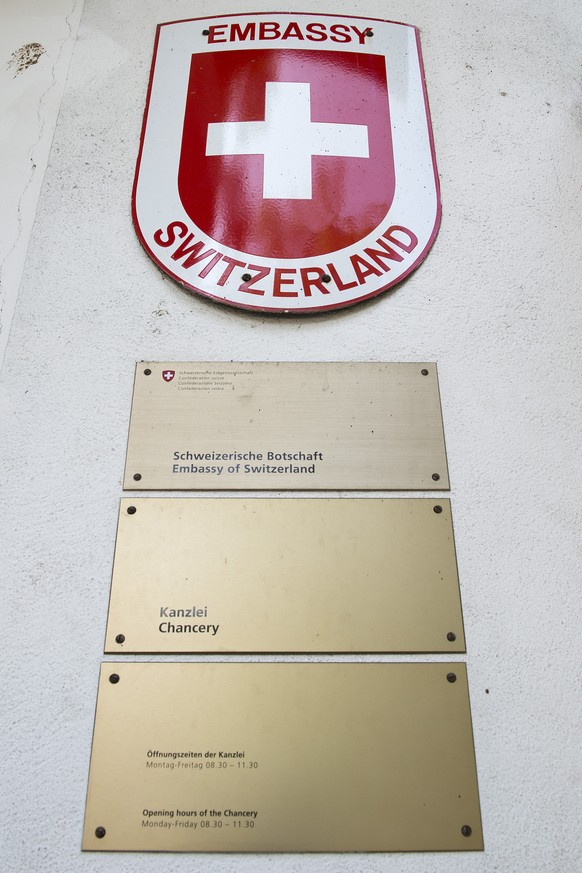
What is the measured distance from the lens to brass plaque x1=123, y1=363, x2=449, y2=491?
3.56 ft

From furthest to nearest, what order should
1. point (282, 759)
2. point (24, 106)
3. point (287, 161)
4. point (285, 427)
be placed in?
point (24, 106) < point (287, 161) < point (285, 427) < point (282, 759)

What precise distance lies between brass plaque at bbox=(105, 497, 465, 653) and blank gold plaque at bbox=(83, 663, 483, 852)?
0.04 metres

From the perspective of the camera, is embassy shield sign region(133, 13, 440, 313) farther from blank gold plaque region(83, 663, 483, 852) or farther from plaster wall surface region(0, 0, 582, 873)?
blank gold plaque region(83, 663, 483, 852)

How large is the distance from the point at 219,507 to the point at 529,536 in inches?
21.0

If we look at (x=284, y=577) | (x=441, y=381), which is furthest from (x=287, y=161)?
(x=284, y=577)

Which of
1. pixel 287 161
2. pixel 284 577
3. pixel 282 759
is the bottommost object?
pixel 282 759

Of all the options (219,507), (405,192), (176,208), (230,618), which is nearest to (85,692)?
(230,618)

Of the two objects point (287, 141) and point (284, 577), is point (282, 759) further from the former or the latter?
point (287, 141)

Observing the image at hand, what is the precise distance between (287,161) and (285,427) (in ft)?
2.00

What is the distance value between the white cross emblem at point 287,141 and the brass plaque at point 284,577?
2.26ft

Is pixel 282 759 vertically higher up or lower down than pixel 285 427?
lower down

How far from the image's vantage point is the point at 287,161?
134 cm

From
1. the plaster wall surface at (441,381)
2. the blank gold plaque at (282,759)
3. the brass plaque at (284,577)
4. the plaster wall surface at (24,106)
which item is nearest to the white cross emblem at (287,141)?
the plaster wall surface at (441,381)

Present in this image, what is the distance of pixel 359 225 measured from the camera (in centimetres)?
127
